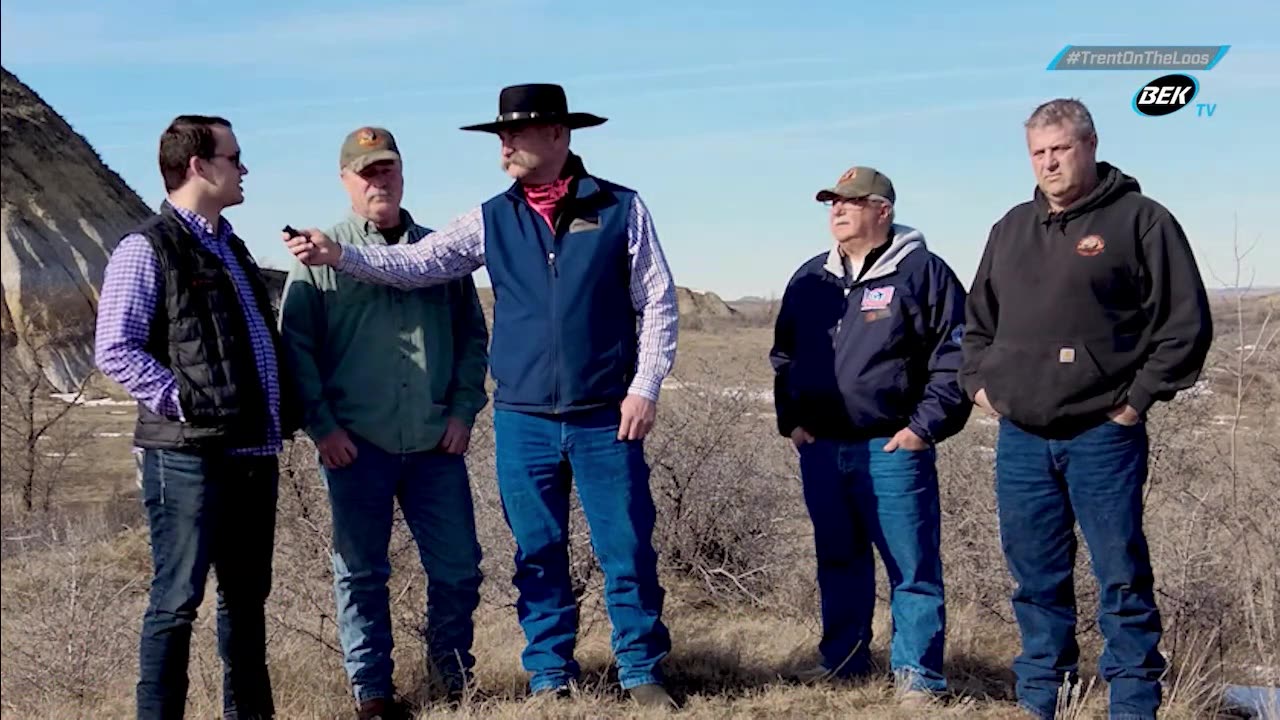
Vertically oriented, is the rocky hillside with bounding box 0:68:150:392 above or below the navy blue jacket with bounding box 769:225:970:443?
above

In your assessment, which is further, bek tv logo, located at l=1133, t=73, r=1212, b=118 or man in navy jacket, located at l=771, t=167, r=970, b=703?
bek tv logo, located at l=1133, t=73, r=1212, b=118

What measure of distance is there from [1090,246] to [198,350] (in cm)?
294

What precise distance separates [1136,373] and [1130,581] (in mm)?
724

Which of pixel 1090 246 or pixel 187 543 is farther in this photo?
pixel 1090 246

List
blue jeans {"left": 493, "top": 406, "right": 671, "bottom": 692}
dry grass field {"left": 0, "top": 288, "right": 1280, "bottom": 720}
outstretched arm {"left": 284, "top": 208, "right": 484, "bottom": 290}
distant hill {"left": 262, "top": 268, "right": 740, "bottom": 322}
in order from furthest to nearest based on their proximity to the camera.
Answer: distant hill {"left": 262, "top": 268, "right": 740, "bottom": 322} < dry grass field {"left": 0, "top": 288, "right": 1280, "bottom": 720} < blue jeans {"left": 493, "top": 406, "right": 671, "bottom": 692} < outstretched arm {"left": 284, "top": 208, "right": 484, "bottom": 290}

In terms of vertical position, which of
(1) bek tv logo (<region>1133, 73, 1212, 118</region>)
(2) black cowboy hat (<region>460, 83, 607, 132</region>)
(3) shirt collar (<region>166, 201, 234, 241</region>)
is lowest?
(3) shirt collar (<region>166, 201, 234, 241</region>)

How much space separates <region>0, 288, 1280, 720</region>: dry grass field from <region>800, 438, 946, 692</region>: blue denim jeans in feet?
0.74

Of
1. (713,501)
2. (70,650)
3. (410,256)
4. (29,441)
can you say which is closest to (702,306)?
(29,441)

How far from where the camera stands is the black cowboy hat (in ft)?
15.0

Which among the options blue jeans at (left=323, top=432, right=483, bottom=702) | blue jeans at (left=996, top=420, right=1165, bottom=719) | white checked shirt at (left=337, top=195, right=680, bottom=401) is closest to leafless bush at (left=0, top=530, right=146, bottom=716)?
blue jeans at (left=323, top=432, right=483, bottom=702)

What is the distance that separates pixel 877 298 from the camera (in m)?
4.91

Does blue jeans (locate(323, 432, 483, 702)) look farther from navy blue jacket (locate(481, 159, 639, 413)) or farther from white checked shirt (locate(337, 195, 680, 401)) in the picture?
white checked shirt (locate(337, 195, 680, 401))

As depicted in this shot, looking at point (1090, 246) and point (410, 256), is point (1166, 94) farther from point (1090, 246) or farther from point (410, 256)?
point (410, 256)

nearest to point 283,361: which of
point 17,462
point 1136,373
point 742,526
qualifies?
point 1136,373
